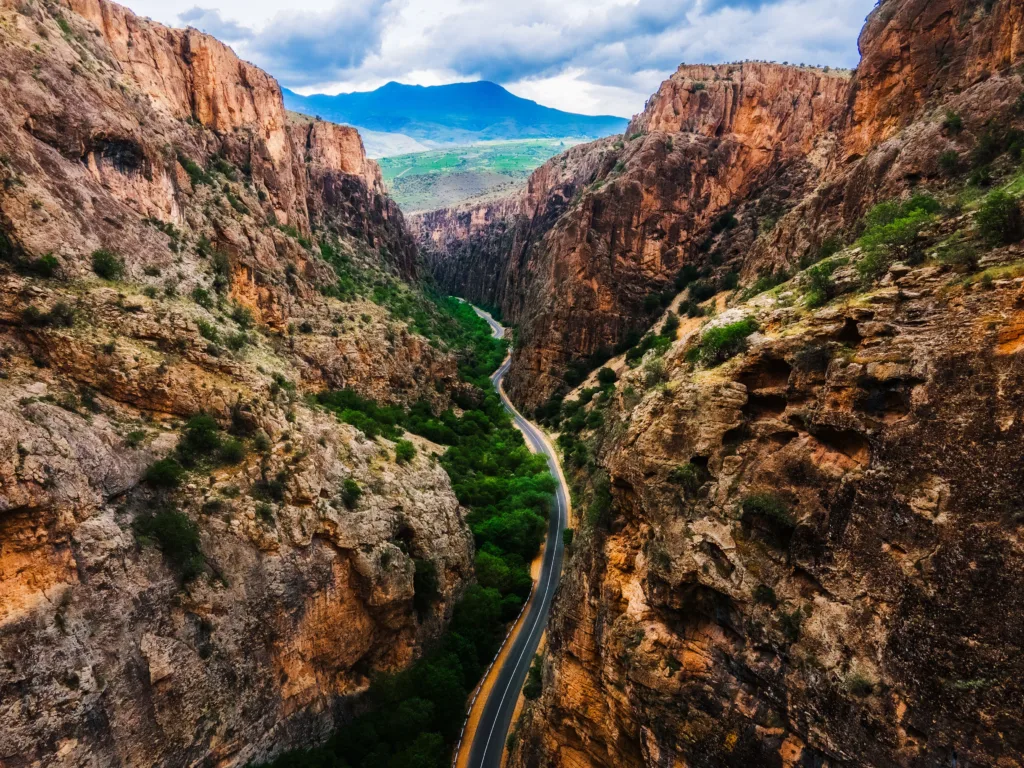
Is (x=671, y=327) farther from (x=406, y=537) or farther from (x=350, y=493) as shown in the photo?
(x=350, y=493)

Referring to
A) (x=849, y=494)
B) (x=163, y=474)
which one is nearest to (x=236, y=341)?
(x=163, y=474)

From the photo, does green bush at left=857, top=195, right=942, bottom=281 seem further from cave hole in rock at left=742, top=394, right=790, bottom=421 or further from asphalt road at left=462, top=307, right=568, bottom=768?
asphalt road at left=462, top=307, right=568, bottom=768

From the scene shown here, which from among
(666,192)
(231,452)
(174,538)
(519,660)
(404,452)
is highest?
(666,192)

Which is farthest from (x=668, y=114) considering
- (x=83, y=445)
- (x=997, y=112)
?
(x=83, y=445)

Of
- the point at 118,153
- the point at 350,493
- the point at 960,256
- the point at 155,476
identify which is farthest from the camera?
the point at 118,153

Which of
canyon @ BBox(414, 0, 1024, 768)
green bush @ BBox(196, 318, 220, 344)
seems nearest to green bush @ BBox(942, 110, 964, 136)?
canyon @ BBox(414, 0, 1024, 768)

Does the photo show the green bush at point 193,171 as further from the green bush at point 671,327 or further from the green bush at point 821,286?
the green bush at point 821,286
